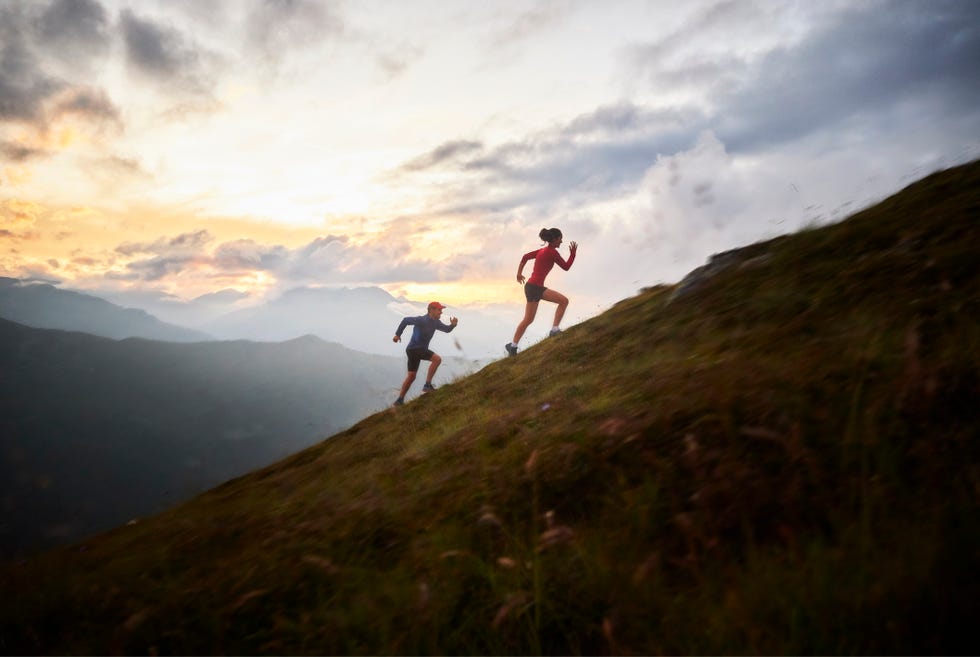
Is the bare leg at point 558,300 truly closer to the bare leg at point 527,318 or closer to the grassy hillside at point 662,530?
the bare leg at point 527,318

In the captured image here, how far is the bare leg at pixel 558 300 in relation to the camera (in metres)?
14.7

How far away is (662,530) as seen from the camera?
2.66 metres

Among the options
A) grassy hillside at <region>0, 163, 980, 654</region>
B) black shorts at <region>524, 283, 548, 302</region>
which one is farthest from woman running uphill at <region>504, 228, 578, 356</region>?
grassy hillside at <region>0, 163, 980, 654</region>

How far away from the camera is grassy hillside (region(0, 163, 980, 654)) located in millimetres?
1938

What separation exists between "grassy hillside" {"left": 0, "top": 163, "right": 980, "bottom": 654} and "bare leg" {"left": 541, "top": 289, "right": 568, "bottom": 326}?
9171 millimetres

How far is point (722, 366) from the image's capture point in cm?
438

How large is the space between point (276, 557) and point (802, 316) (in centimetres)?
526

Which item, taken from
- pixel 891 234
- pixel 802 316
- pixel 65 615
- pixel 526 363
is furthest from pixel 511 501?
pixel 526 363

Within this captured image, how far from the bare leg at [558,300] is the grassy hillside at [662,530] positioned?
9171mm

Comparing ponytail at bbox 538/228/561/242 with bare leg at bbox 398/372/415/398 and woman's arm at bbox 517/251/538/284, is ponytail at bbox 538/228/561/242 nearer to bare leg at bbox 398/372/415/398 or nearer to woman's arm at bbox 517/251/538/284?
woman's arm at bbox 517/251/538/284

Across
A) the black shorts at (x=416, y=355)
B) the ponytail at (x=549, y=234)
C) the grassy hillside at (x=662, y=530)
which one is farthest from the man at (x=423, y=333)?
the grassy hillside at (x=662, y=530)

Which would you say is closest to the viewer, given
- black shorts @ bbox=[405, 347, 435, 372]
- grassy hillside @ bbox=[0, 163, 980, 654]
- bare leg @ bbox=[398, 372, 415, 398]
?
grassy hillside @ bbox=[0, 163, 980, 654]

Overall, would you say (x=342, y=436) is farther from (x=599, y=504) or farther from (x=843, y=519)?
(x=843, y=519)

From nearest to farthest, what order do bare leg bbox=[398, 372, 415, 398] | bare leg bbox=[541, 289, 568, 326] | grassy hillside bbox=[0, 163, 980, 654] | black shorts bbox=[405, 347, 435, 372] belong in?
grassy hillside bbox=[0, 163, 980, 654] → bare leg bbox=[398, 372, 415, 398] → bare leg bbox=[541, 289, 568, 326] → black shorts bbox=[405, 347, 435, 372]
